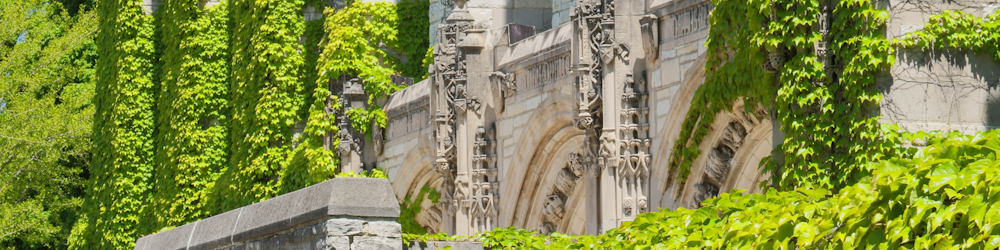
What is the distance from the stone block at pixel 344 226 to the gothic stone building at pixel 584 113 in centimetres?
198

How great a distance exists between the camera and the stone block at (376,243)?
978 cm

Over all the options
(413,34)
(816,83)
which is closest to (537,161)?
(413,34)

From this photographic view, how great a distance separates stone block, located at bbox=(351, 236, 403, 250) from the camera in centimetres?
978

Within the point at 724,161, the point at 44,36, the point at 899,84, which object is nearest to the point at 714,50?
the point at 724,161

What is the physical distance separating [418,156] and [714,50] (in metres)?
8.05

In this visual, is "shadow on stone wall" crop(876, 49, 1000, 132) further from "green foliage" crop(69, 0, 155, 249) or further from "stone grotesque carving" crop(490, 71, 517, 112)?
"green foliage" crop(69, 0, 155, 249)

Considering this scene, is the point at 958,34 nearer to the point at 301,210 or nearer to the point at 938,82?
the point at 938,82

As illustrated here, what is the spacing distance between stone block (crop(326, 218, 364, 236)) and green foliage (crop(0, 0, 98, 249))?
850 inches

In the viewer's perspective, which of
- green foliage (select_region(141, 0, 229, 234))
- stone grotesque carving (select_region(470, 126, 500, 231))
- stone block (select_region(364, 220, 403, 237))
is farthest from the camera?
green foliage (select_region(141, 0, 229, 234))

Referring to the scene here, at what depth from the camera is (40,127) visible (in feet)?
99.6

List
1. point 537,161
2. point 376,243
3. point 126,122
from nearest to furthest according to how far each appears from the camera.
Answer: point 376,243, point 537,161, point 126,122

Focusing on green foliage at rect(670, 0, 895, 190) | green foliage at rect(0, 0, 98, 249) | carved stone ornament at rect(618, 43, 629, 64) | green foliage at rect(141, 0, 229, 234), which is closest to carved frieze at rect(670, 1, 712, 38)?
carved stone ornament at rect(618, 43, 629, 64)

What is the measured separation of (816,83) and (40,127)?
74.1 ft

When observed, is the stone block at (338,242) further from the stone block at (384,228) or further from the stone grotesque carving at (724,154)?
the stone grotesque carving at (724,154)
